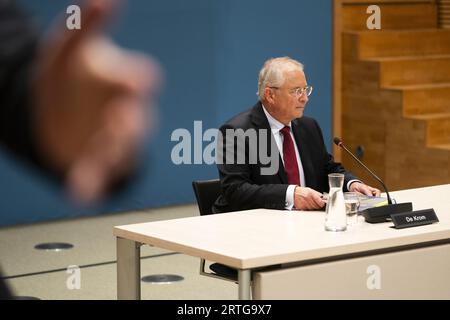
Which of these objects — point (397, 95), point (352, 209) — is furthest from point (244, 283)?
point (397, 95)

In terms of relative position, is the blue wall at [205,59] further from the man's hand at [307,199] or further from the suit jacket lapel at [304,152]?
the man's hand at [307,199]

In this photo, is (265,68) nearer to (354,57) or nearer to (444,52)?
(354,57)

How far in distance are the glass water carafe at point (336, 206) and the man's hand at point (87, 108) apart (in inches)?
105

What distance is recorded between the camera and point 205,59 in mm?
7289

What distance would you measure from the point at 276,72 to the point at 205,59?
3.42 m

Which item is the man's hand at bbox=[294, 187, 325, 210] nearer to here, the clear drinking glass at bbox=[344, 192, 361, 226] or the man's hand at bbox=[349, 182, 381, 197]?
the clear drinking glass at bbox=[344, 192, 361, 226]

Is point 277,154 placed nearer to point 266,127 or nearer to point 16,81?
point 266,127

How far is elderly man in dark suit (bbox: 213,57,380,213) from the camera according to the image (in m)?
3.59

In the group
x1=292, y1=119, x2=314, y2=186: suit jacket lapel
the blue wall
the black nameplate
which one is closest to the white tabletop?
→ the black nameplate

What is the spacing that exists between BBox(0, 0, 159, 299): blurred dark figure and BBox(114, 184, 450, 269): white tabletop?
2.22 m

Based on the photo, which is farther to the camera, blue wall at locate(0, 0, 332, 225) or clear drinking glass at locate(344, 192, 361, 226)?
blue wall at locate(0, 0, 332, 225)

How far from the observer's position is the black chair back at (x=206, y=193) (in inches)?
149

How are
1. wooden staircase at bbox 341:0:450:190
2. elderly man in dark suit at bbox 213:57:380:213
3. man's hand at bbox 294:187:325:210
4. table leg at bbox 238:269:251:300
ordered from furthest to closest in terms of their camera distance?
wooden staircase at bbox 341:0:450:190
elderly man in dark suit at bbox 213:57:380:213
man's hand at bbox 294:187:325:210
table leg at bbox 238:269:251:300
